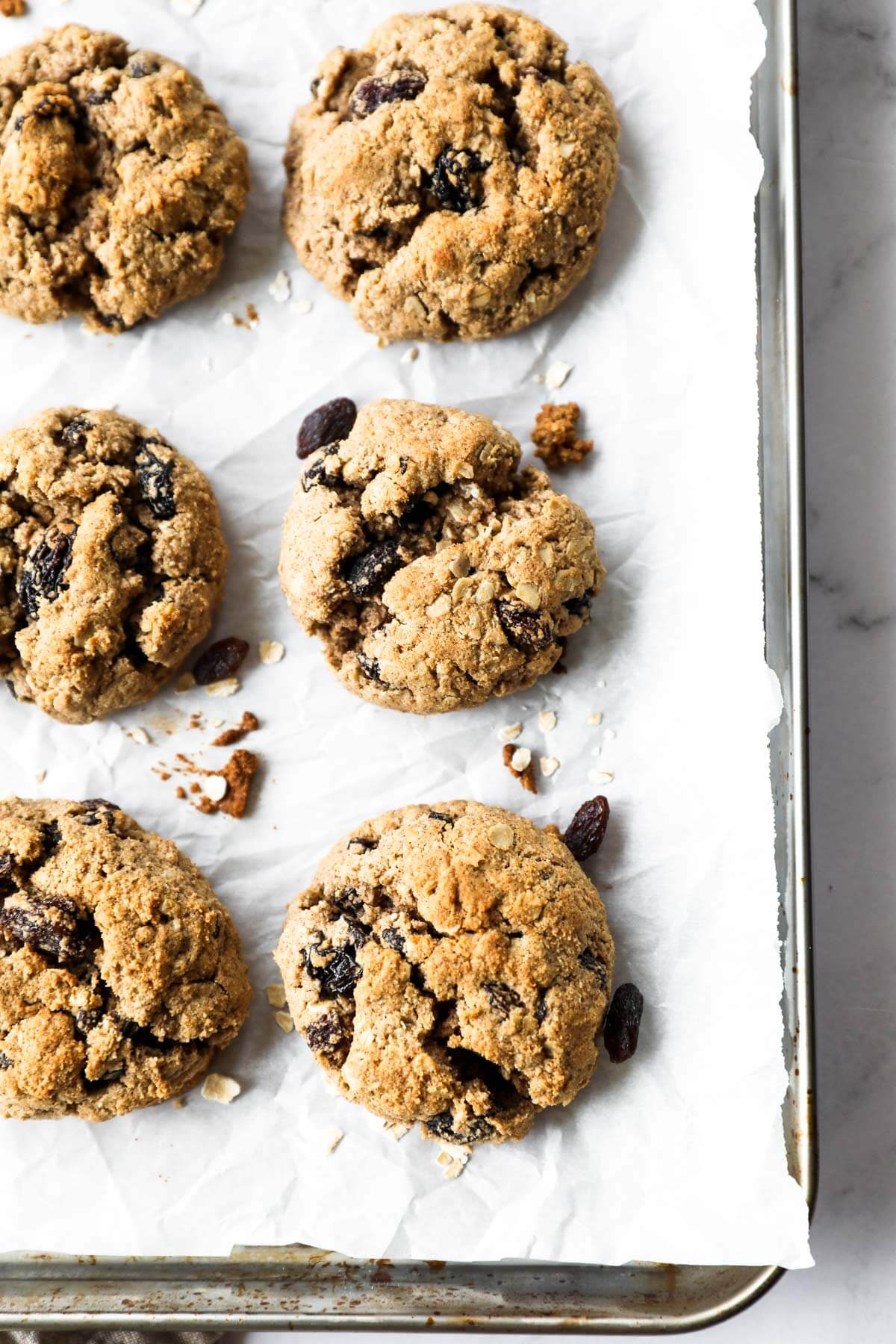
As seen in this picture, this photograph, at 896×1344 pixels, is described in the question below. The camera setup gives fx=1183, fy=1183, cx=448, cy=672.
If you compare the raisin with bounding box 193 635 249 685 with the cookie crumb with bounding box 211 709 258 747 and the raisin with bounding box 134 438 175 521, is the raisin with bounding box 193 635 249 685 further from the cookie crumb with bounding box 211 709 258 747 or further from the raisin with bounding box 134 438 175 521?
the raisin with bounding box 134 438 175 521

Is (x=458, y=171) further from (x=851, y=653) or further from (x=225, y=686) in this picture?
(x=851, y=653)

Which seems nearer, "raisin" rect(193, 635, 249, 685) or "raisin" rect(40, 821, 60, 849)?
"raisin" rect(40, 821, 60, 849)

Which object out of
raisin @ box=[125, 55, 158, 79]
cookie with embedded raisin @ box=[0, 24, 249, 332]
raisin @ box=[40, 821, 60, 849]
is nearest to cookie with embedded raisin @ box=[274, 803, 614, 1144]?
raisin @ box=[40, 821, 60, 849]

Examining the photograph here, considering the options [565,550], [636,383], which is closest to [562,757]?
[565,550]

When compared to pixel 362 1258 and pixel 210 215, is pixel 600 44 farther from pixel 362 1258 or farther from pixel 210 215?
pixel 362 1258

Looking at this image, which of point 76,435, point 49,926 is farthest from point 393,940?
point 76,435

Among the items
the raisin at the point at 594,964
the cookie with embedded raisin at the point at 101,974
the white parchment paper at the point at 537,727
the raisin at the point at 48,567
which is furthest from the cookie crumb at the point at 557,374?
the cookie with embedded raisin at the point at 101,974
